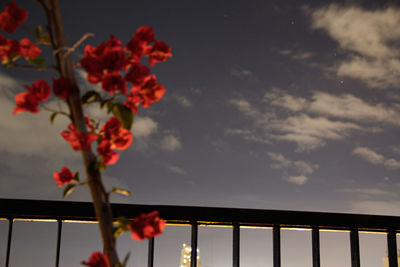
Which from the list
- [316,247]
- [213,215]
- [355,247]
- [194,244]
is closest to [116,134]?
[213,215]

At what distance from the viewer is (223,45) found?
321 inches

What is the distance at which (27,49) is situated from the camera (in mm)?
1021

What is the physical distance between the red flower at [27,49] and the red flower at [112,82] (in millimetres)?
187

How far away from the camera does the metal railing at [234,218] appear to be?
566 cm

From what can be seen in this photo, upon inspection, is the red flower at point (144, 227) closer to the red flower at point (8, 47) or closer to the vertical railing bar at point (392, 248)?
the red flower at point (8, 47)

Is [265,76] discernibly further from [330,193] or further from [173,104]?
[330,193]

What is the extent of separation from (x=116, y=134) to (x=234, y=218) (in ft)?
16.8

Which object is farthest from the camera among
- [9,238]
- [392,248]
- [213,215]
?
[392,248]

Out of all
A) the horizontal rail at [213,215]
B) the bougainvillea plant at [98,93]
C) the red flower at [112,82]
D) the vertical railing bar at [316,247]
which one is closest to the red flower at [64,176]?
the bougainvillea plant at [98,93]

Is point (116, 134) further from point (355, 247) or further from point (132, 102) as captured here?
point (355, 247)

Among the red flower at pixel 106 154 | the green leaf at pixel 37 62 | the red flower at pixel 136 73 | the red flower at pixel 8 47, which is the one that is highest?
the red flower at pixel 8 47

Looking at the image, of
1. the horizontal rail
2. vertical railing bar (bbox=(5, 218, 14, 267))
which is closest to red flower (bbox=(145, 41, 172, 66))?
the horizontal rail

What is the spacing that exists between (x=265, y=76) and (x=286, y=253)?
322cm

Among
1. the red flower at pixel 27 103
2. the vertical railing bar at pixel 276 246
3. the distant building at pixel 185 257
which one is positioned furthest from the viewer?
the vertical railing bar at pixel 276 246
